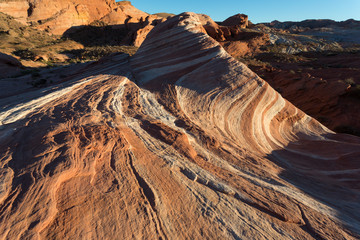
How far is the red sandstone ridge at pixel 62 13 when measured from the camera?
143ft

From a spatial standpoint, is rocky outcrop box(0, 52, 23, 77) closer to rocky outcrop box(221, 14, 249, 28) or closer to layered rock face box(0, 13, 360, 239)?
Result: layered rock face box(0, 13, 360, 239)

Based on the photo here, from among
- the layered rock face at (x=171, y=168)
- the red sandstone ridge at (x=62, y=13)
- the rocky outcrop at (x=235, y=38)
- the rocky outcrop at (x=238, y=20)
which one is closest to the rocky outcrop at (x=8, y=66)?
the layered rock face at (x=171, y=168)

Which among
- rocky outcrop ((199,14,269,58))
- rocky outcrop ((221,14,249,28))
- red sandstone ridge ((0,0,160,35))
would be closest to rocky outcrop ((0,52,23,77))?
rocky outcrop ((199,14,269,58))

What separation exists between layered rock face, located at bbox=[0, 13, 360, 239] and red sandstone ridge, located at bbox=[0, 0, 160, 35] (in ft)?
176

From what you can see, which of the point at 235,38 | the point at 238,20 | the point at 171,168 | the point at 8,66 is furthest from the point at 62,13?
the point at 171,168

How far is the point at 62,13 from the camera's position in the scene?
47.2m

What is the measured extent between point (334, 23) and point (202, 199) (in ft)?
375

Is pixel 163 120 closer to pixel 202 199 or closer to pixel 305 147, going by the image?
pixel 202 199

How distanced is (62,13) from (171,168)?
61.3m

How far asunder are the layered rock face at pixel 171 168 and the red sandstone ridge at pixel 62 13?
2106 inches

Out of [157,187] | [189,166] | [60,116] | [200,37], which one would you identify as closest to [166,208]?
[157,187]

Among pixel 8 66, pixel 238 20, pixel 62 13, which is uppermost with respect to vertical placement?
pixel 62 13

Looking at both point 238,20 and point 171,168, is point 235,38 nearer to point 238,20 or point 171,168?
point 238,20

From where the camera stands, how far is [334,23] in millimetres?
80812
